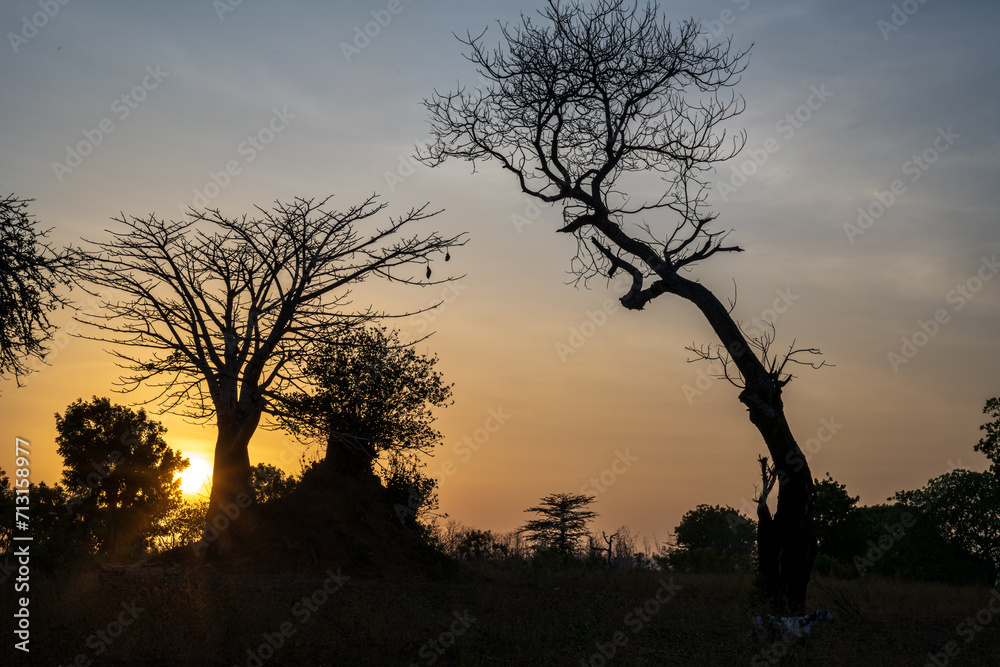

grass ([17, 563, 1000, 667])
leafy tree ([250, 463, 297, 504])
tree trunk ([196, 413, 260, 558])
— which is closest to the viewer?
grass ([17, 563, 1000, 667])

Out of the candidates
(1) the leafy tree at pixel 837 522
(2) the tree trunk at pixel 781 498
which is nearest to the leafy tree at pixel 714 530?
(1) the leafy tree at pixel 837 522

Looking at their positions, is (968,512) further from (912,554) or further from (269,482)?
(269,482)

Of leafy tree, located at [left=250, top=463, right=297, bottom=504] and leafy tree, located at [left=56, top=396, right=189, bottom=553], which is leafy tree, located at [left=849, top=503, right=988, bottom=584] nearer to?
leafy tree, located at [left=250, top=463, right=297, bottom=504]

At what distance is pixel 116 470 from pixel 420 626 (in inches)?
1152

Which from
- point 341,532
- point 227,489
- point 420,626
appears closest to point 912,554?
point 341,532

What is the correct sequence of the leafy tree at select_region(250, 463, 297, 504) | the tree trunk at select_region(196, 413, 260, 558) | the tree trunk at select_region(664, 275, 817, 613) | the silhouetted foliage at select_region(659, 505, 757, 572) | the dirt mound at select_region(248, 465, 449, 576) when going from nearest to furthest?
1. the tree trunk at select_region(664, 275, 817, 613)
2. the dirt mound at select_region(248, 465, 449, 576)
3. the tree trunk at select_region(196, 413, 260, 558)
4. the leafy tree at select_region(250, 463, 297, 504)
5. the silhouetted foliage at select_region(659, 505, 757, 572)

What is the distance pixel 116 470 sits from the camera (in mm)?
36688

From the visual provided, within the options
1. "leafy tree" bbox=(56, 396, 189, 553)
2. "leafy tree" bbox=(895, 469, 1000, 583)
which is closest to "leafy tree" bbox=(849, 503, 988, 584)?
"leafy tree" bbox=(895, 469, 1000, 583)

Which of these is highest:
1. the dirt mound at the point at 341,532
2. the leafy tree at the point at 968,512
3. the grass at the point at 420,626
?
the leafy tree at the point at 968,512

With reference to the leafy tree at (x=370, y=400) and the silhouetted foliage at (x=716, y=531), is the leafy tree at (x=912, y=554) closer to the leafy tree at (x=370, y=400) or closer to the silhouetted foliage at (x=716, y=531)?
the silhouetted foliage at (x=716, y=531)

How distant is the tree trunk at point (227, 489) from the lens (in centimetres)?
1872

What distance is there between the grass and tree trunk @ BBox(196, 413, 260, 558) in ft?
4.80

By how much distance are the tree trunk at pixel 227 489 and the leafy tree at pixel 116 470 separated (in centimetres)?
→ 1736

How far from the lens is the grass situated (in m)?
11.4
